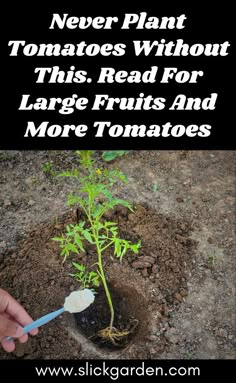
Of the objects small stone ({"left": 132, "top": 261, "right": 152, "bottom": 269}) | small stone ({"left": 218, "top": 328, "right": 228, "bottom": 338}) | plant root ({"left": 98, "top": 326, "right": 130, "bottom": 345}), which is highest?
small stone ({"left": 132, "top": 261, "right": 152, "bottom": 269})

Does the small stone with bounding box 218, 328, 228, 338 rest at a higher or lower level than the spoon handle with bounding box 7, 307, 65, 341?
higher

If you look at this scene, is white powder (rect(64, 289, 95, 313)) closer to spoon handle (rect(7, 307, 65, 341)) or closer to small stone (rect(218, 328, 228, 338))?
spoon handle (rect(7, 307, 65, 341))

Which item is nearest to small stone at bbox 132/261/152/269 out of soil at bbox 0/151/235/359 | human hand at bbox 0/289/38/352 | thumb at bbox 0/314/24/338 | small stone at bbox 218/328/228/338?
soil at bbox 0/151/235/359

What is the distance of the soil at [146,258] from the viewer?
2.53 metres

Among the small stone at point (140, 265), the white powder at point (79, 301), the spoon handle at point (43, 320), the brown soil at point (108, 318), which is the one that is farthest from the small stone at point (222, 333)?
the spoon handle at point (43, 320)

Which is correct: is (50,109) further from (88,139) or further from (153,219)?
(153,219)

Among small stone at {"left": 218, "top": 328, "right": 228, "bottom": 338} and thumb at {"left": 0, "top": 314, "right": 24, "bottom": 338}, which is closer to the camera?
thumb at {"left": 0, "top": 314, "right": 24, "bottom": 338}

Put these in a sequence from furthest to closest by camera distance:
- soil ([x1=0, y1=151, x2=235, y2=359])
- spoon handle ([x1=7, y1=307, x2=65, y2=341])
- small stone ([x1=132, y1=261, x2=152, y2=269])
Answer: small stone ([x1=132, y1=261, x2=152, y2=269]) → soil ([x1=0, y1=151, x2=235, y2=359]) → spoon handle ([x1=7, y1=307, x2=65, y2=341])

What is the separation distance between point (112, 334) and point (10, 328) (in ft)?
2.01

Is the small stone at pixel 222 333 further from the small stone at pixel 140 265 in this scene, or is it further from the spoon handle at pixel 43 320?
the spoon handle at pixel 43 320

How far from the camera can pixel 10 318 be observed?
2445 mm

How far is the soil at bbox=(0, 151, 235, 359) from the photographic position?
2.53m

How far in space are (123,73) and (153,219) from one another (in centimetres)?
104

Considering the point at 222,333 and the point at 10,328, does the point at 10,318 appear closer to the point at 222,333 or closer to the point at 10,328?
the point at 10,328
